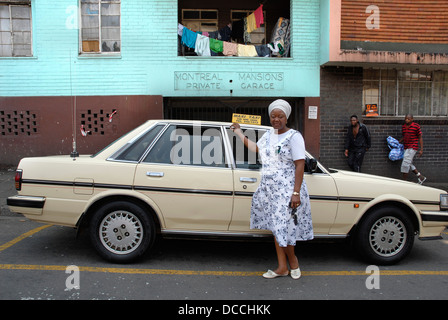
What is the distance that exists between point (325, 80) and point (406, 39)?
2.38 m

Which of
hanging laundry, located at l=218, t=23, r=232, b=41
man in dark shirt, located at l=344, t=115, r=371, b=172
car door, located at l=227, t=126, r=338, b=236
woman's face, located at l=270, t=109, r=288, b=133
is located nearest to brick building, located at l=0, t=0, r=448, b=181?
man in dark shirt, located at l=344, t=115, r=371, b=172

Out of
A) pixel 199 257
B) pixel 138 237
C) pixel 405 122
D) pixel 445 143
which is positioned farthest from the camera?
pixel 445 143

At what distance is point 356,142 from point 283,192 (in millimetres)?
6597

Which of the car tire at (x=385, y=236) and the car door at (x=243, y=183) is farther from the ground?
the car door at (x=243, y=183)

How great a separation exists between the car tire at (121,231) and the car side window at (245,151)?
1.17 metres

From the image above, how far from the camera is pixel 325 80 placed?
10000mm

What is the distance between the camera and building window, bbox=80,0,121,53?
32.2ft

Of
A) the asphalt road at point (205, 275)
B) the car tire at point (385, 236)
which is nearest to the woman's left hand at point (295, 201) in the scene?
the asphalt road at point (205, 275)

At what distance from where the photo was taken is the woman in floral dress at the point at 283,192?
3.57m

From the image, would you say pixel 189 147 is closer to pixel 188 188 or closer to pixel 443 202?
pixel 188 188

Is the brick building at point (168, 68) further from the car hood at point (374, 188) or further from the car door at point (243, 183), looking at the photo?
the car door at point (243, 183)

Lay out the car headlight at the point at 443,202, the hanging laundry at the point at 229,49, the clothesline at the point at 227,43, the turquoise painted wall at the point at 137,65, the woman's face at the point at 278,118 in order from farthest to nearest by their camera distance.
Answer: the hanging laundry at the point at 229,49 < the clothesline at the point at 227,43 < the turquoise painted wall at the point at 137,65 < the car headlight at the point at 443,202 < the woman's face at the point at 278,118
